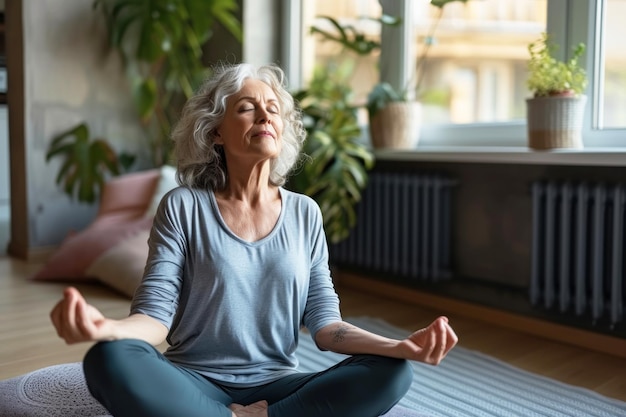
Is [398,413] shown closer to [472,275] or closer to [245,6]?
[472,275]

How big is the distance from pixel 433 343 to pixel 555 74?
5.13 ft

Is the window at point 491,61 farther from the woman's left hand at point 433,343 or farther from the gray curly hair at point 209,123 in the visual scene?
the woman's left hand at point 433,343

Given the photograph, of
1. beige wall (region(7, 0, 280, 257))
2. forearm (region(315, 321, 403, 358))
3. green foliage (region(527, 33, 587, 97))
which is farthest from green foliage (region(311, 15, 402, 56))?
forearm (region(315, 321, 403, 358))

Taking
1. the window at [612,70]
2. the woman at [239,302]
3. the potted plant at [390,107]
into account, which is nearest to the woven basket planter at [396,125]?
the potted plant at [390,107]

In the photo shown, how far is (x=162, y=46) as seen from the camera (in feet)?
12.3

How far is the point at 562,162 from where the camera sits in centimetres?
241

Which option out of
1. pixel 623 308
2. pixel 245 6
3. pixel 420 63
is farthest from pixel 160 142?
pixel 623 308

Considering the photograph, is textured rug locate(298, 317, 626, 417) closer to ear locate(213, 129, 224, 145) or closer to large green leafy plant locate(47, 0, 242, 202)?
ear locate(213, 129, 224, 145)

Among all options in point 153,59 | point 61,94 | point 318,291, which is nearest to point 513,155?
point 318,291

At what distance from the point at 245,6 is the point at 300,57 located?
16.1 inches

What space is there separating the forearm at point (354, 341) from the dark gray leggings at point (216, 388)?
0.06 ft

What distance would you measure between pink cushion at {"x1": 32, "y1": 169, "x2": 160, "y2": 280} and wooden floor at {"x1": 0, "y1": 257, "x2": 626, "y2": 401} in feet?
0.31

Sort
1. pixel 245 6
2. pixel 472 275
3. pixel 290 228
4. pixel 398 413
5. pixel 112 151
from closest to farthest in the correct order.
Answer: pixel 290 228 → pixel 398 413 → pixel 472 275 → pixel 245 6 → pixel 112 151

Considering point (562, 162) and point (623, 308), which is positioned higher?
point (562, 162)
